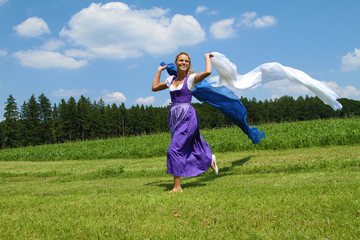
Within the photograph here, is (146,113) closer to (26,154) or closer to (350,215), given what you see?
(26,154)

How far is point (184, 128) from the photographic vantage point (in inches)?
238

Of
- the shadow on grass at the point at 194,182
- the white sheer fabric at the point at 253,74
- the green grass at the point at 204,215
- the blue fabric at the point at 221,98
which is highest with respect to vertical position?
the white sheer fabric at the point at 253,74

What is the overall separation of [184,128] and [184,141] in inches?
11.1

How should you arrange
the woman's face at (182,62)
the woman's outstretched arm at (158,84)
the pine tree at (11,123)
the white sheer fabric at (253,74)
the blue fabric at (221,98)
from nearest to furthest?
the woman's face at (182,62)
the woman's outstretched arm at (158,84)
the white sheer fabric at (253,74)
the blue fabric at (221,98)
the pine tree at (11,123)

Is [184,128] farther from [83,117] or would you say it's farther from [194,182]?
[83,117]

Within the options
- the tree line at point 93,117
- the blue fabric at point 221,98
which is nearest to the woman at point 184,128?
the blue fabric at point 221,98

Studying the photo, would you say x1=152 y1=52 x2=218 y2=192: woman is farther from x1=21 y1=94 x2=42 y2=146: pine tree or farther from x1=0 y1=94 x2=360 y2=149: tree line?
x1=21 y1=94 x2=42 y2=146: pine tree

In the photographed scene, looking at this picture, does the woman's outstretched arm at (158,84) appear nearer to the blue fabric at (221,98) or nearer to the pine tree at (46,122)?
the blue fabric at (221,98)

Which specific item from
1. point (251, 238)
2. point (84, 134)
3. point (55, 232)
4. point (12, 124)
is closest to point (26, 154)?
point (55, 232)

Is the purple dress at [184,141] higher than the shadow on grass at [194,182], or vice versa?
the purple dress at [184,141]

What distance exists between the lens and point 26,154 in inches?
942

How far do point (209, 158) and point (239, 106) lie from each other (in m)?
2.22

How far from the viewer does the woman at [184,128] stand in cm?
584

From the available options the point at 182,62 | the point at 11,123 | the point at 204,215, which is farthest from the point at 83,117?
the point at 204,215
